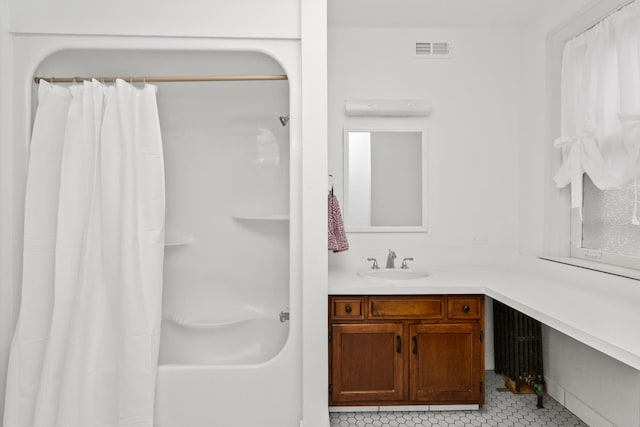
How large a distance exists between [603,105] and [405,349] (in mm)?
1732

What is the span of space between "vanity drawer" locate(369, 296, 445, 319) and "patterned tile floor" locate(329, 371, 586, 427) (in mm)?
585

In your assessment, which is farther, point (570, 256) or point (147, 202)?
point (570, 256)

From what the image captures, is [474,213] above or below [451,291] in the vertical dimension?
above

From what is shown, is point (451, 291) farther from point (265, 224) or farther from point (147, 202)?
point (147, 202)

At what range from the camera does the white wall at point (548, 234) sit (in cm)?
199

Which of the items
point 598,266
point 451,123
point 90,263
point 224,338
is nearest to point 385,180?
point 451,123

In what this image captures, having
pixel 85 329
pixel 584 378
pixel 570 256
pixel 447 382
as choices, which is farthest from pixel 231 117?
pixel 584 378

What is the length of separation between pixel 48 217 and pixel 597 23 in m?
3.16

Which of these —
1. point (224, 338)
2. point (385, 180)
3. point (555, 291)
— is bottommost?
point (224, 338)

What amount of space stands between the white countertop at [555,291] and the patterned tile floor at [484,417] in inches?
28.7

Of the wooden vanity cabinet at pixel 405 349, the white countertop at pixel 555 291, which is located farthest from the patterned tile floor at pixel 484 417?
the white countertop at pixel 555 291

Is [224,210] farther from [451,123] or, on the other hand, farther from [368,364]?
[451,123]

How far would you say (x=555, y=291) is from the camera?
6.98ft

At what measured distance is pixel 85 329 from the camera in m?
1.94
